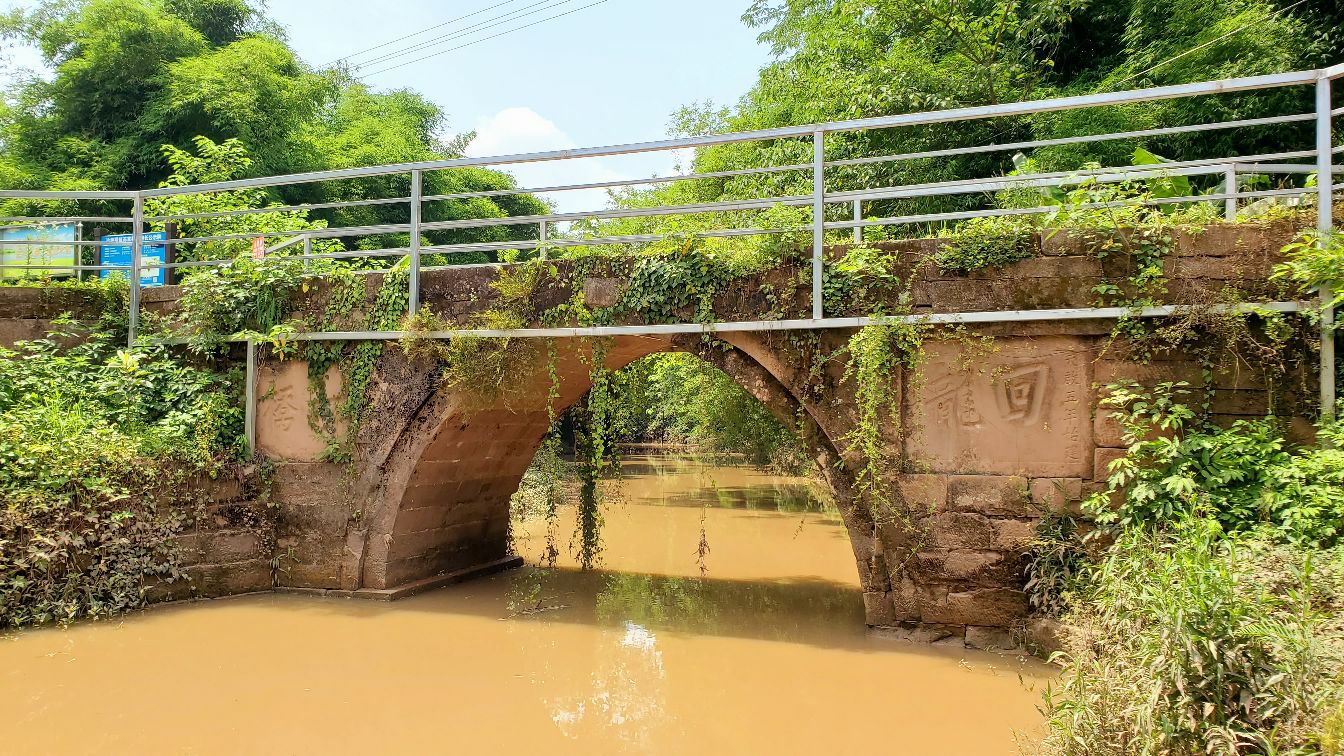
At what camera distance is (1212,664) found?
372cm

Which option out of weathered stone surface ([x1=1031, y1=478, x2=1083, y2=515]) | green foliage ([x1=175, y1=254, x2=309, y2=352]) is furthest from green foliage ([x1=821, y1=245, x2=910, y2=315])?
green foliage ([x1=175, y1=254, x2=309, y2=352])

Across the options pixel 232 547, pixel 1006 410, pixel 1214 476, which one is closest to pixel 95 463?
pixel 232 547

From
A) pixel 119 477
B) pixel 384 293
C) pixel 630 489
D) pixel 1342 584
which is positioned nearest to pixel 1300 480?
pixel 1342 584

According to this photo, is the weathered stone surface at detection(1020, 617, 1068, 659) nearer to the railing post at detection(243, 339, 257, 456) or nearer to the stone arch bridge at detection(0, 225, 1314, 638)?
the stone arch bridge at detection(0, 225, 1314, 638)

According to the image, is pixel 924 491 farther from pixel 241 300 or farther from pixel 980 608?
pixel 241 300

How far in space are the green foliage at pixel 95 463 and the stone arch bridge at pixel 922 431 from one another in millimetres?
565

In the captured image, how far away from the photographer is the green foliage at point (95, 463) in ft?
23.7

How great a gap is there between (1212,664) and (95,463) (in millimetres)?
8416

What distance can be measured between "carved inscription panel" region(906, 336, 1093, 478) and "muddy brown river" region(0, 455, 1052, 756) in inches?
55.7

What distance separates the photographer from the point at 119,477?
25.5 ft

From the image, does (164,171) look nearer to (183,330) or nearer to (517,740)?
(183,330)

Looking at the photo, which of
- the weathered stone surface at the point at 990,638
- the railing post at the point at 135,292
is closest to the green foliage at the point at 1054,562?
the weathered stone surface at the point at 990,638

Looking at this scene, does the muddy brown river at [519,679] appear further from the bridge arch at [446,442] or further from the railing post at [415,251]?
the railing post at [415,251]

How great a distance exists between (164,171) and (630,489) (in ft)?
45.6
